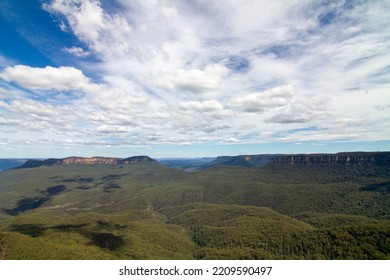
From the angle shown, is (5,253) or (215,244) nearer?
(5,253)

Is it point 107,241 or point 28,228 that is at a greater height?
point 28,228

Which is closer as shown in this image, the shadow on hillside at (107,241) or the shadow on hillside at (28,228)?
the shadow on hillside at (107,241)

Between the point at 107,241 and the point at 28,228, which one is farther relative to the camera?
the point at 28,228

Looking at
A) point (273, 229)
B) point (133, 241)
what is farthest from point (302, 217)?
point (133, 241)

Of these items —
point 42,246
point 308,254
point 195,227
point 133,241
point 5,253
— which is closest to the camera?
point 5,253

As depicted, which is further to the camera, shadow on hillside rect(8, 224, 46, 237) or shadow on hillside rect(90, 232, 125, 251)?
shadow on hillside rect(8, 224, 46, 237)

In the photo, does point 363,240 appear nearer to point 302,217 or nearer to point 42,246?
point 302,217
